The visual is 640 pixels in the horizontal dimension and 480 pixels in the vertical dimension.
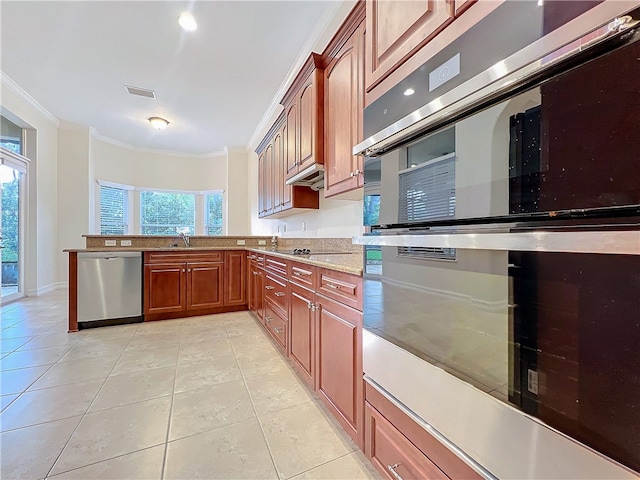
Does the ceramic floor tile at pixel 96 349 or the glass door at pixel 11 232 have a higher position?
the glass door at pixel 11 232

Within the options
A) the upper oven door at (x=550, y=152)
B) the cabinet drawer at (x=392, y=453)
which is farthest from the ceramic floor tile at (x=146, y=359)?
the upper oven door at (x=550, y=152)

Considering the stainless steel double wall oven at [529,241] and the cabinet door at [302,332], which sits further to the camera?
the cabinet door at [302,332]

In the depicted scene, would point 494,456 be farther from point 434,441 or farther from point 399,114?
point 399,114

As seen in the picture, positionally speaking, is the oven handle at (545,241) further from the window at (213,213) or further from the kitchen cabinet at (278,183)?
the window at (213,213)

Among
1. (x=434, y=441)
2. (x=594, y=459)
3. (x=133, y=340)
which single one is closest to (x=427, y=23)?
(x=594, y=459)

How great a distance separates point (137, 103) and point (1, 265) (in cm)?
311

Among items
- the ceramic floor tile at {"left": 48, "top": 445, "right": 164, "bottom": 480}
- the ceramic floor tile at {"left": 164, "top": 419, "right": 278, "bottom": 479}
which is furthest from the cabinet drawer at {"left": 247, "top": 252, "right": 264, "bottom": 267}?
the ceramic floor tile at {"left": 48, "top": 445, "right": 164, "bottom": 480}

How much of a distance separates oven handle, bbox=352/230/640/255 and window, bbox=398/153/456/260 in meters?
0.04

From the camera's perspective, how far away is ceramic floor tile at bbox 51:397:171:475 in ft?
4.46

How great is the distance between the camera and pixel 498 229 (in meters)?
0.69

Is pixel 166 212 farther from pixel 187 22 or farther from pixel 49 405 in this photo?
pixel 49 405

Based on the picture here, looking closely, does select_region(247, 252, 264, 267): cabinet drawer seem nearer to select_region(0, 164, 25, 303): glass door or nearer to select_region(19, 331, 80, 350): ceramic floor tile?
select_region(19, 331, 80, 350): ceramic floor tile

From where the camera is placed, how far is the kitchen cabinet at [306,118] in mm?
2303

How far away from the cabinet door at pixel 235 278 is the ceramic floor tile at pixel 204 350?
3.62ft
